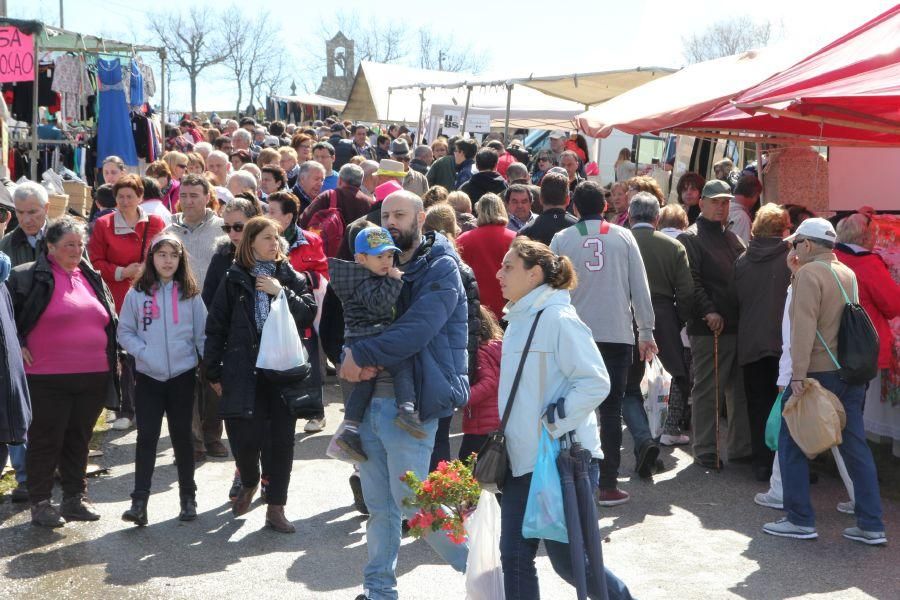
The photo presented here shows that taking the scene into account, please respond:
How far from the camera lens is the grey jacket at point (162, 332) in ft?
19.7

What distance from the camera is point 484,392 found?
223 inches

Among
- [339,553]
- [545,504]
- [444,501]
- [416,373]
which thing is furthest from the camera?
[339,553]

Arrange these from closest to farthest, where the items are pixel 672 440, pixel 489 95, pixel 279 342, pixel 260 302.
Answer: pixel 279 342 → pixel 260 302 → pixel 672 440 → pixel 489 95

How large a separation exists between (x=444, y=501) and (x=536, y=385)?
606 millimetres

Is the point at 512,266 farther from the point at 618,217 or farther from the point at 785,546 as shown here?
the point at 618,217

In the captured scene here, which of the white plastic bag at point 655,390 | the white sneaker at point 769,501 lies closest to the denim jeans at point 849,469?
the white sneaker at point 769,501

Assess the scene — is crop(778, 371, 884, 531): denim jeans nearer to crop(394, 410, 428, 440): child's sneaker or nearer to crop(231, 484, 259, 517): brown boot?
crop(394, 410, 428, 440): child's sneaker

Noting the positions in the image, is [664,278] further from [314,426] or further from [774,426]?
[314,426]

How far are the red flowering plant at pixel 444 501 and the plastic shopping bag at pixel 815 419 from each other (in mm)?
2365

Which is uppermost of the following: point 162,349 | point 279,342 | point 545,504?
point 279,342

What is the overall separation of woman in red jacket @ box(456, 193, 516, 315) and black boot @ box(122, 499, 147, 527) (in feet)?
8.69

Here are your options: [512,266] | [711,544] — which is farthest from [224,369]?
[711,544]

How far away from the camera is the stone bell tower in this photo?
8844 centimetres

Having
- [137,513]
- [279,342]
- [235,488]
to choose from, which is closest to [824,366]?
[279,342]
